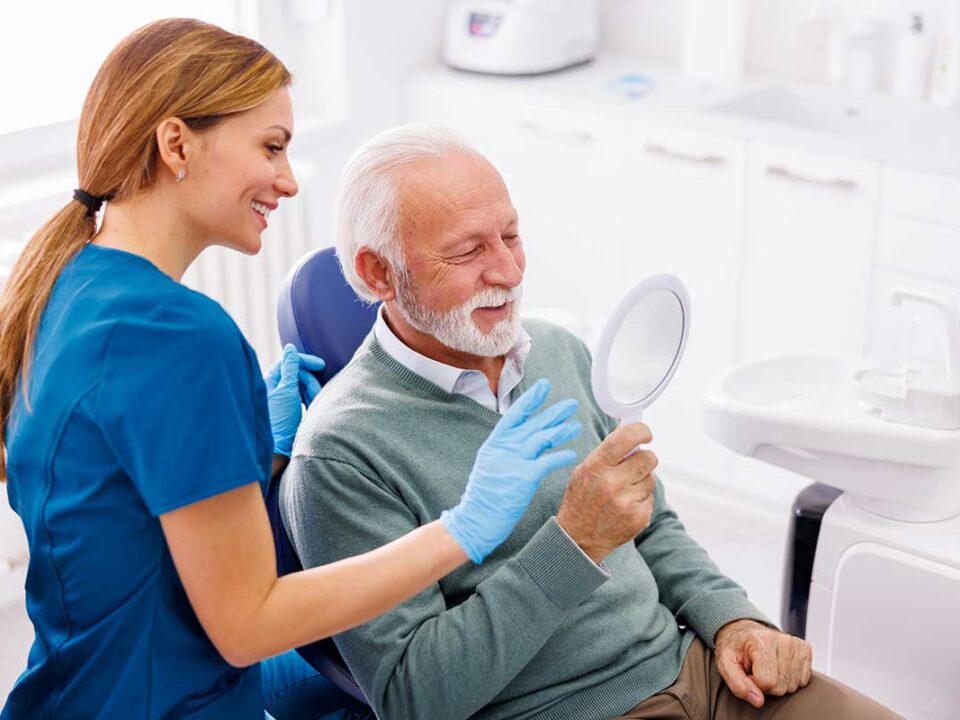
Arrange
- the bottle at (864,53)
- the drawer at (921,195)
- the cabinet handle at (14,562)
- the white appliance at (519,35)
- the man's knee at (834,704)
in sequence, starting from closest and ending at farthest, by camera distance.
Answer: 1. the man's knee at (834,704)
2. the drawer at (921,195)
3. the cabinet handle at (14,562)
4. the bottle at (864,53)
5. the white appliance at (519,35)

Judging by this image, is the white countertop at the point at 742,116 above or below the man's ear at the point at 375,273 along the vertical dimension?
below

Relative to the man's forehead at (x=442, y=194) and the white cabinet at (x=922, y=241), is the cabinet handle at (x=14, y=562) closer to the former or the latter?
the man's forehead at (x=442, y=194)

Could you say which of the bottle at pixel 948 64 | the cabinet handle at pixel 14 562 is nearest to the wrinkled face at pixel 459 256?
the cabinet handle at pixel 14 562

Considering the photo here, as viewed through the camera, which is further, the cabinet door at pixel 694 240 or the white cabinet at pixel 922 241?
the cabinet door at pixel 694 240

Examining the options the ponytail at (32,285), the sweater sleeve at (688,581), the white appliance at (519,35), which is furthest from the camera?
the white appliance at (519,35)

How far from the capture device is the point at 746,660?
5.55 ft

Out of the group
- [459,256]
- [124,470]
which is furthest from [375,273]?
[124,470]

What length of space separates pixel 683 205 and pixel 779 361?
1.11 meters

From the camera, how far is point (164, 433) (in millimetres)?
1215

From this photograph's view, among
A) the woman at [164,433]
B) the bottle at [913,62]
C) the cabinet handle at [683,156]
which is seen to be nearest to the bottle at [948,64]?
the bottle at [913,62]

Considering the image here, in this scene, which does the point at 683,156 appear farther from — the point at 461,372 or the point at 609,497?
the point at 609,497

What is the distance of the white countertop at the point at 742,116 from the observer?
9.44 feet

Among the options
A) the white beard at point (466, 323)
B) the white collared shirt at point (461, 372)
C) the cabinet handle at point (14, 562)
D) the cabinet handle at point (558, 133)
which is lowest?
the cabinet handle at point (14, 562)

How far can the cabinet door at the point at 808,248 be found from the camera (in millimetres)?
2863
